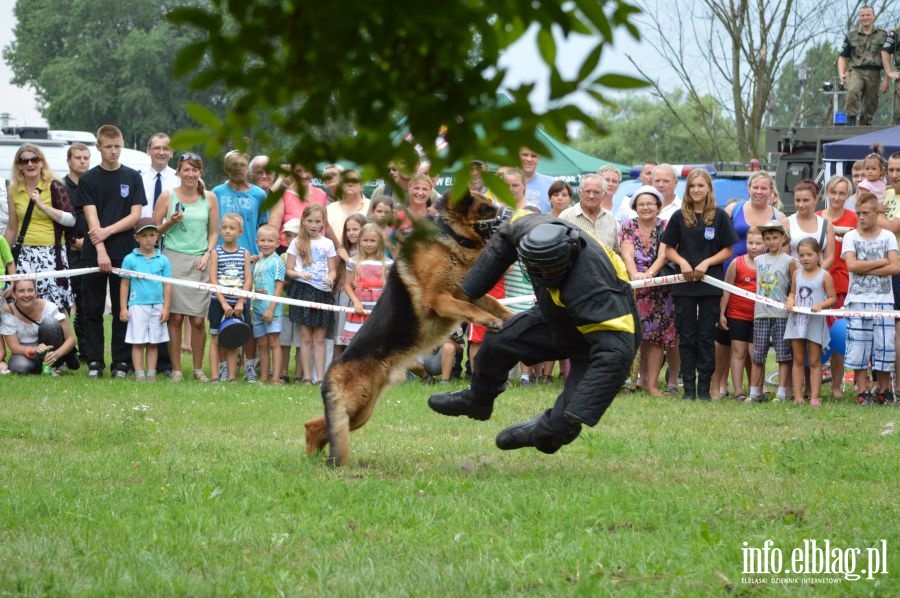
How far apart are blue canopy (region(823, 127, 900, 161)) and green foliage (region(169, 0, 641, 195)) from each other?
12.7 m

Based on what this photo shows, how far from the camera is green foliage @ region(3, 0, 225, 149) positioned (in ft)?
196

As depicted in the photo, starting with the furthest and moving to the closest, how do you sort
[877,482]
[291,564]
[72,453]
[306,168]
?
1. [72,453]
2. [877,482]
3. [291,564]
4. [306,168]

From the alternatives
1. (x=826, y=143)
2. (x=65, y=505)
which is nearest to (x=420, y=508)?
(x=65, y=505)

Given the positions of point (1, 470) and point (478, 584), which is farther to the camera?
point (1, 470)

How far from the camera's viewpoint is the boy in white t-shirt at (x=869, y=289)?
409 inches

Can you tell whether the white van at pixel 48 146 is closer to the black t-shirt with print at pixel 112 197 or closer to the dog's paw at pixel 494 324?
the black t-shirt with print at pixel 112 197

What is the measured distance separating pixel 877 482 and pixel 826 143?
1007cm

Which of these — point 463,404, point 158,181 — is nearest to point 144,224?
point 158,181

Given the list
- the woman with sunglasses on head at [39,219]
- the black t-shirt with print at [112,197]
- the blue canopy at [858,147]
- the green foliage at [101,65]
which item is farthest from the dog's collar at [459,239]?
the green foliage at [101,65]

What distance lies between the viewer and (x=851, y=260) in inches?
413

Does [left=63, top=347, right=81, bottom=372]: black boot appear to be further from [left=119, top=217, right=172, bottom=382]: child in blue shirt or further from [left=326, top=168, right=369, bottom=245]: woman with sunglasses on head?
[left=326, top=168, right=369, bottom=245]: woman with sunglasses on head

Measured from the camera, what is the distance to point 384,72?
8.34 feet

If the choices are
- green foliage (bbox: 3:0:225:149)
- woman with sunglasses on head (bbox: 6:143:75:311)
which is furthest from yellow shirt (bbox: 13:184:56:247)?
green foliage (bbox: 3:0:225:149)

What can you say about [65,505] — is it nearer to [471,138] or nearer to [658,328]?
[471,138]
